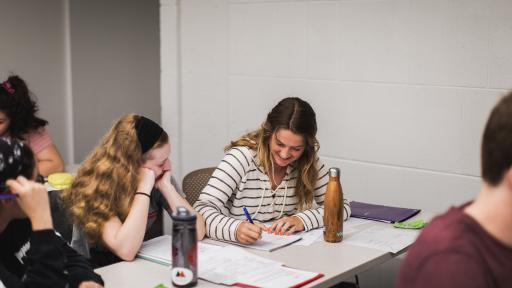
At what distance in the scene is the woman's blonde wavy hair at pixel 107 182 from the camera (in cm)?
228

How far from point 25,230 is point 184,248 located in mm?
423

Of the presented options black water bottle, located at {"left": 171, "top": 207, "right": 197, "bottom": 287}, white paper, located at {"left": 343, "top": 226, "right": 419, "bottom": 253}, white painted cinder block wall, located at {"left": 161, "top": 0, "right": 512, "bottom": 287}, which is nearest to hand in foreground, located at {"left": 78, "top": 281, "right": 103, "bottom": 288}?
black water bottle, located at {"left": 171, "top": 207, "right": 197, "bottom": 287}

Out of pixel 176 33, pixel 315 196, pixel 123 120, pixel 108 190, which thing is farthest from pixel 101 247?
pixel 176 33

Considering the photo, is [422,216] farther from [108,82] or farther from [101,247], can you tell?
[108,82]

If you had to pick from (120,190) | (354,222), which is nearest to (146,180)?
(120,190)

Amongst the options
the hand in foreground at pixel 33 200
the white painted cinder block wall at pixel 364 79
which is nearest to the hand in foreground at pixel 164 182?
the hand in foreground at pixel 33 200

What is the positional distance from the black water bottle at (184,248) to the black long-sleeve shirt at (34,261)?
0.22 meters

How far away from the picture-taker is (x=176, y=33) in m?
4.22

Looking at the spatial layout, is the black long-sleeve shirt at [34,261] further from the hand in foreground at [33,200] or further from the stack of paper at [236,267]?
the stack of paper at [236,267]

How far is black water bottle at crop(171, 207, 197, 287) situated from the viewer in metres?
1.89

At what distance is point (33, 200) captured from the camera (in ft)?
5.69

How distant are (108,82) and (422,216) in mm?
3224

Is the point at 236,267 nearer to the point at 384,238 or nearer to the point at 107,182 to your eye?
the point at 107,182

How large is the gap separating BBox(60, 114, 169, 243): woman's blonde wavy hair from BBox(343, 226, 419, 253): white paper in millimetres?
766
